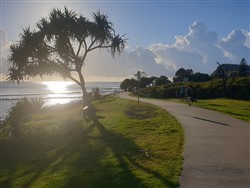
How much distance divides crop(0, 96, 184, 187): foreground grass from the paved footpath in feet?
1.02

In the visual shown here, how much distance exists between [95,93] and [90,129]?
1127 inches

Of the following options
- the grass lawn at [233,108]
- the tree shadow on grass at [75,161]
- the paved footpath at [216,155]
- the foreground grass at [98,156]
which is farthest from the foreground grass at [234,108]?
the tree shadow on grass at [75,161]

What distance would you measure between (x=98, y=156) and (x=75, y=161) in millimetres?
693

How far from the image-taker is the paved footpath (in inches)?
286

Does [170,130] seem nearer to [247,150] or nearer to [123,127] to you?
[123,127]

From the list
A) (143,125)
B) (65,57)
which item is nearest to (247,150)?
(143,125)

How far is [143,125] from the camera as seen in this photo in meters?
15.4

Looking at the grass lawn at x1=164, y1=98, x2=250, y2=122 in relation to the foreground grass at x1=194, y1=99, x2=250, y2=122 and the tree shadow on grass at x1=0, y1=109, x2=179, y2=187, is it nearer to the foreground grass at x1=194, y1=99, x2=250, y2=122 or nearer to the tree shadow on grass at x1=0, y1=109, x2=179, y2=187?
the foreground grass at x1=194, y1=99, x2=250, y2=122

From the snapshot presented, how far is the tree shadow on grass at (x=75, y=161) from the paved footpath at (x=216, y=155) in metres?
0.76

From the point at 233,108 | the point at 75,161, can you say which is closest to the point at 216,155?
the point at 75,161

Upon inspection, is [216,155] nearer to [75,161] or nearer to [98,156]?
[98,156]

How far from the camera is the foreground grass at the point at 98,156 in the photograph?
7.99m

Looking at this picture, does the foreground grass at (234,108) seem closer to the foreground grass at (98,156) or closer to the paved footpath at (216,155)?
the paved footpath at (216,155)

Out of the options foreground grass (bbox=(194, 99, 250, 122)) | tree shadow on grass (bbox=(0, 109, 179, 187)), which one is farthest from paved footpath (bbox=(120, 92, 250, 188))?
foreground grass (bbox=(194, 99, 250, 122))
